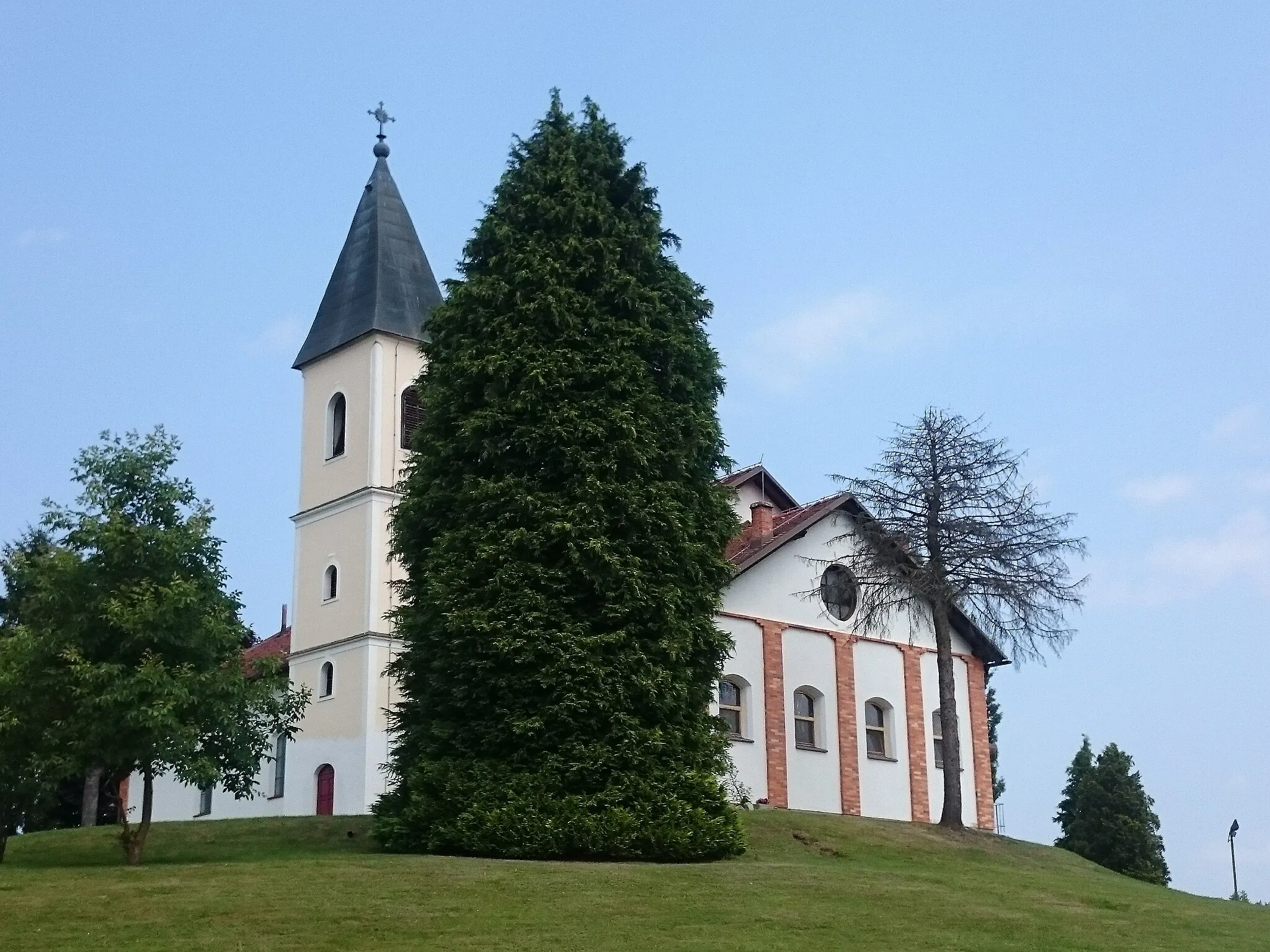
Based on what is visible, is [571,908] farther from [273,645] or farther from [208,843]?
[273,645]

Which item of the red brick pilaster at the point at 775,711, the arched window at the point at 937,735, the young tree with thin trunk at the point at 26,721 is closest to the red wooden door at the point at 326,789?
the red brick pilaster at the point at 775,711

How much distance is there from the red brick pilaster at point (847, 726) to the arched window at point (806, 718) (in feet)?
1.92

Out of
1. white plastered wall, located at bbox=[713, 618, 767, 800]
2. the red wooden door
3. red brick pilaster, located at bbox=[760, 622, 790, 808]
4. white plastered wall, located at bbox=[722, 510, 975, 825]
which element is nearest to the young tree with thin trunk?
white plastered wall, located at bbox=[713, 618, 767, 800]

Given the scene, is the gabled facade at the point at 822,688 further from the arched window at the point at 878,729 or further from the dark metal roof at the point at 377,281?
the dark metal roof at the point at 377,281

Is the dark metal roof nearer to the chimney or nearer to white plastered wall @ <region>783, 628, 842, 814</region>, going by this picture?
the chimney

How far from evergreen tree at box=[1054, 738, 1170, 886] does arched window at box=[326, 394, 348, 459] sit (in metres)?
29.9

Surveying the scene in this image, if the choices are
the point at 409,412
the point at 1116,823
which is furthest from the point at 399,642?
the point at 1116,823

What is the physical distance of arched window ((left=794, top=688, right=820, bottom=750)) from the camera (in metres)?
39.6

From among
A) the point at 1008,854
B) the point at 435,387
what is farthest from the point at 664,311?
the point at 1008,854

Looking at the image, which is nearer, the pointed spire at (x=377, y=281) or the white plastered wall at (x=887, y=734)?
the white plastered wall at (x=887, y=734)

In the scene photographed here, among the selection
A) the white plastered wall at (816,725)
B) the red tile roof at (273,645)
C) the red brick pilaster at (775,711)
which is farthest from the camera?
the red tile roof at (273,645)

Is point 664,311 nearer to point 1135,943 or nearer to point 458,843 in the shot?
point 458,843

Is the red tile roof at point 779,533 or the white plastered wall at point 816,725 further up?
the red tile roof at point 779,533

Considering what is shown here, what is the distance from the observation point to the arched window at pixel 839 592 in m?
40.8
